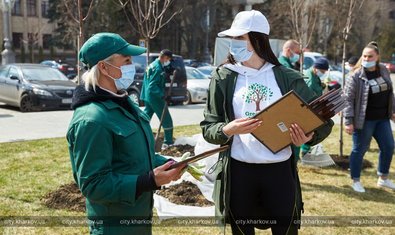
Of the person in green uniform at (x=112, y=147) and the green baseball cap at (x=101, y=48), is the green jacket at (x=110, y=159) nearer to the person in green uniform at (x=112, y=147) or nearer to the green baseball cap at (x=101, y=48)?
the person in green uniform at (x=112, y=147)

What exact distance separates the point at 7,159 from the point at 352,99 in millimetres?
5272

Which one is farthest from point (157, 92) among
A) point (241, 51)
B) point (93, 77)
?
point (93, 77)

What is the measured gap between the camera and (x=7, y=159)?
704cm

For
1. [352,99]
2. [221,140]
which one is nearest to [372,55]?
[352,99]

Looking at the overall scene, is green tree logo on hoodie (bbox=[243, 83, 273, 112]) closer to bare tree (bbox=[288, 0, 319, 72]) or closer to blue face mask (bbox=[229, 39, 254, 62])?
blue face mask (bbox=[229, 39, 254, 62])

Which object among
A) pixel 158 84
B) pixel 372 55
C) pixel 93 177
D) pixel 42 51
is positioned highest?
pixel 372 55

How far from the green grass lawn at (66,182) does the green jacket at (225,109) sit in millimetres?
1653

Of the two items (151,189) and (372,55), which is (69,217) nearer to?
(151,189)

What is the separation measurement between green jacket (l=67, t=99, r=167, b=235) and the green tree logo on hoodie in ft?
2.45

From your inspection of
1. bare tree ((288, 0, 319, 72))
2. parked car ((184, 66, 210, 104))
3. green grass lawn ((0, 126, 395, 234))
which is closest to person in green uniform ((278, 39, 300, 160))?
green grass lawn ((0, 126, 395, 234))

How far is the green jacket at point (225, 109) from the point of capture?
9.31 ft

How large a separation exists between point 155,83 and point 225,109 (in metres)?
5.49

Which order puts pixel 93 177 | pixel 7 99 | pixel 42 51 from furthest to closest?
pixel 42 51
pixel 7 99
pixel 93 177

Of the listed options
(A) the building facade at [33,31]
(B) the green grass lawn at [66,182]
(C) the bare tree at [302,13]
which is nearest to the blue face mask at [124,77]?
(B) the green grass lawn at [66,182]
